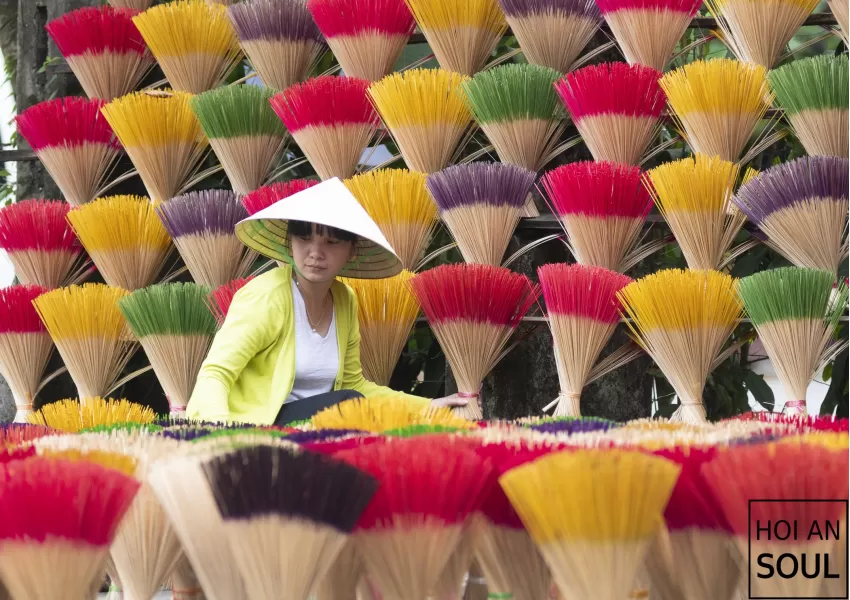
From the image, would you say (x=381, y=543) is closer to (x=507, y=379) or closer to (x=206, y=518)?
(x=206, y=518)

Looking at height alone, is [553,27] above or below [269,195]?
above

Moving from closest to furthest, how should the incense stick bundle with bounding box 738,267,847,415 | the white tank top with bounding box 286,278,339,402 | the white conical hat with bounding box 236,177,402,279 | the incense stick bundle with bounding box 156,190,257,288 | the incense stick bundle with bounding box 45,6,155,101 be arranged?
the incense stick bundle with bounding box 738,267,847,415 → the white conical hat with bounding box 236,177,402,279 → the white tank top with bounding box 286,278,339,402 → the incense stick bundle with bounding box 156,190,257,288 → the incense stick bundle with bounding box 45,6,155,101

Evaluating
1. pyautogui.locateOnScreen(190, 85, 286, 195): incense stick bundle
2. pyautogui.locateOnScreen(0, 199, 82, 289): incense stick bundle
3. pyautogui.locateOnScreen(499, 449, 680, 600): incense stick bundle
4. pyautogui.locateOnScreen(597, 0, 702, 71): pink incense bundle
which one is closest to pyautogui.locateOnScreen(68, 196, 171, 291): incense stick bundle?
pyautogui.locateOnScreen(0, 199, 82, 289): incense stick bundle

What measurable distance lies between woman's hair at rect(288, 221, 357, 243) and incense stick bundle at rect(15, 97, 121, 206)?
71 cm

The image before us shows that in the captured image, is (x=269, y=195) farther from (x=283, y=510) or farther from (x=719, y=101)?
(x=283, y=510)

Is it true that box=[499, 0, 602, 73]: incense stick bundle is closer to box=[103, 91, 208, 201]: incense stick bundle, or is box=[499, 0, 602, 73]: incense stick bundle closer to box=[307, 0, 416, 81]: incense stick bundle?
box=[307, 0, 416, 81]: incense stick bundle

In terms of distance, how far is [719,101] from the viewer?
73.2 inches

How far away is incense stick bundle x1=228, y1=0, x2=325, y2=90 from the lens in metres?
2.25

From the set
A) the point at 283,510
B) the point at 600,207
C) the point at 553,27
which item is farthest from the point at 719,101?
the point at 283,510

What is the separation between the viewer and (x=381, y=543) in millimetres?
855

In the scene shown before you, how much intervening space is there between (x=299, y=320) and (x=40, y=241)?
2.31 ft

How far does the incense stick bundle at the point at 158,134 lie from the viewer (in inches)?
87.6

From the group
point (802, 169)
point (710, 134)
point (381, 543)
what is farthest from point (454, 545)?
point (710, 134)

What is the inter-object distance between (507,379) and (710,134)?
0.57 metres
